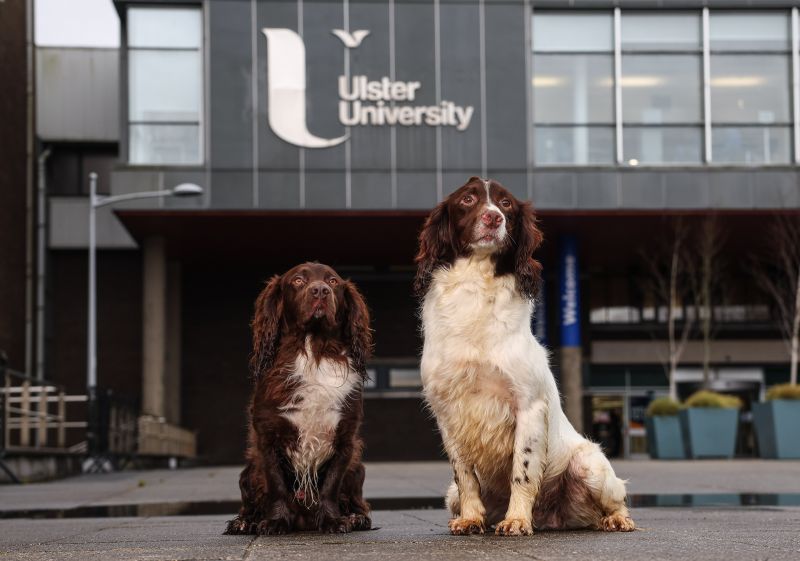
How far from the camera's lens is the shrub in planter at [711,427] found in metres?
27.5

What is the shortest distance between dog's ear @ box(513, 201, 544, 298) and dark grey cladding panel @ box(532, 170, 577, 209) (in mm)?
24109

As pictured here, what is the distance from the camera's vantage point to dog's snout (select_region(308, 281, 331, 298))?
20.9 ft

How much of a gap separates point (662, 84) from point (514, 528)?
27.1m

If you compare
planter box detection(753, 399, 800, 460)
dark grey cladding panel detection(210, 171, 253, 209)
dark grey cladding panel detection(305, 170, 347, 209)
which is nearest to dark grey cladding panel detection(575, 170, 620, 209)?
dark grey cladding panel detection(305, 170, 347, 209)

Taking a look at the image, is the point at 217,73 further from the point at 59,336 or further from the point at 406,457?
the point at 406,457

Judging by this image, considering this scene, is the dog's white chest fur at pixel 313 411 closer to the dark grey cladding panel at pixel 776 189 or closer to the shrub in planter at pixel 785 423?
the shrub in planter at pixel 785 423

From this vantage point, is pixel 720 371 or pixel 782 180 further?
pixel 720 371

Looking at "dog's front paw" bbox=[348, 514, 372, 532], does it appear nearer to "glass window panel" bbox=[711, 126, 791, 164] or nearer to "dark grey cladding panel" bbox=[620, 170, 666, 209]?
"dark grey cladding panel" bbox=[620, 170, 666, 209]

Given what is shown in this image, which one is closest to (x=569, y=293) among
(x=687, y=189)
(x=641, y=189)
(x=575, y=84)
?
(x=641, y=189)

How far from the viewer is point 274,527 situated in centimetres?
625

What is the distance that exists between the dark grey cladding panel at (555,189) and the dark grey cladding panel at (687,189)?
8.20ft

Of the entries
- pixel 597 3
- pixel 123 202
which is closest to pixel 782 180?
pixel 597 3

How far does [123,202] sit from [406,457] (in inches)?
590

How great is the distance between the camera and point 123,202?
29750 millimetres
